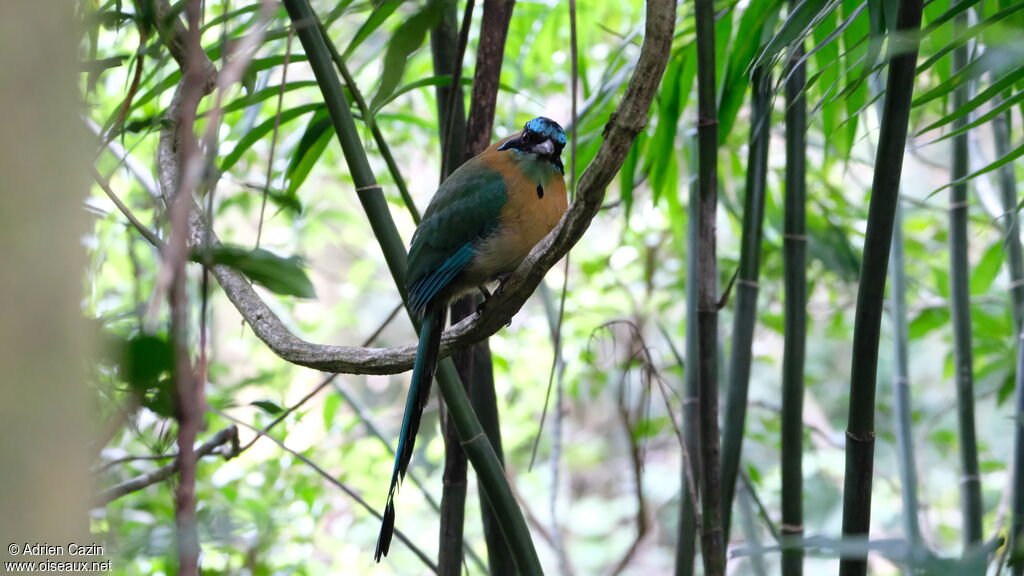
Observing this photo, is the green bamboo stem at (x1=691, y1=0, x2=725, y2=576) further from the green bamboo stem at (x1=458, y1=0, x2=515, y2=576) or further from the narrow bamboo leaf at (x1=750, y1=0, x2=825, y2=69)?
the green bamboo stem at (x1=458, y1=0, x2=515, y2=576)

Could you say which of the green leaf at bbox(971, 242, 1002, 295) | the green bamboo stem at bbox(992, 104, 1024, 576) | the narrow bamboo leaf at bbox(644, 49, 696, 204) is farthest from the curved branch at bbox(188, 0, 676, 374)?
the green leaf at bbox(971, 242, 1002, 295)

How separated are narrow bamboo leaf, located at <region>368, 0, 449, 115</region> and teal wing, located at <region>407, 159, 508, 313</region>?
0.89ft

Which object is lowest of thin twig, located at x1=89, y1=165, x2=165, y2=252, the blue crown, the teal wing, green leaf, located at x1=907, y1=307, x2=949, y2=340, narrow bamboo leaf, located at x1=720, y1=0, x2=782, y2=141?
green leaf, located at x1=907, y1=307, x2=949, y2=340

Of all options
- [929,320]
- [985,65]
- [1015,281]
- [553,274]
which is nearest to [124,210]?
[985,65]

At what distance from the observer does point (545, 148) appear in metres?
1.95

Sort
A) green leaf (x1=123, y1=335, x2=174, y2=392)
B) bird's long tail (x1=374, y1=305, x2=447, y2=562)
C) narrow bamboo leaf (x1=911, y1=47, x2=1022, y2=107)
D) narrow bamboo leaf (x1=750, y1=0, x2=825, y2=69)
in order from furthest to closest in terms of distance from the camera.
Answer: bird's long tail (x1=374, y1=305, x2=447, y2=562) → narrow bamboo leaf (x1=750, y1=0, x2=825, y2=69) → narrow bamboo leaf (x1=911, y1=47, x2=1022, y2=107) → green leaf (x1=123, y1=335, x2=174, y2=392)

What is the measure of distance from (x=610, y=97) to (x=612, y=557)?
429 centimetres

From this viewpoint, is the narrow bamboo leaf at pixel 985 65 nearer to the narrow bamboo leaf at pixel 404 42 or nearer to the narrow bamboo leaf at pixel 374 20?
the narrow bamboo leaf at pixel 404 42

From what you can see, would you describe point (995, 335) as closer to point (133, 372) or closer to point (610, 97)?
point (610, 97)

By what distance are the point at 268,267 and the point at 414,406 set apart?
0.93m

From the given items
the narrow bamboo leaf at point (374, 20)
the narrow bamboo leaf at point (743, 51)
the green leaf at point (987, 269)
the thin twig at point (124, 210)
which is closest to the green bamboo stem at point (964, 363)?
the green leaf at point (987, 269)

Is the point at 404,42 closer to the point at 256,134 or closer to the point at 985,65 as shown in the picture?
the point at 256,134

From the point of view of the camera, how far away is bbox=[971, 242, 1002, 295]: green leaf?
7.71ft

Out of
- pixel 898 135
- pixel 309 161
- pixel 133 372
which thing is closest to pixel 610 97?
pixel 309 161
